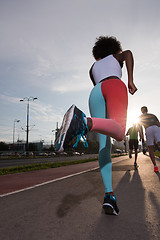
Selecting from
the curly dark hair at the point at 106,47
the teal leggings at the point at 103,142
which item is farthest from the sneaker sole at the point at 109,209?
the curly dark hair at the point at 106,47

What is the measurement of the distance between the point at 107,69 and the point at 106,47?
472 mm

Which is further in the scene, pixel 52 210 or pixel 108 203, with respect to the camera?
pixel 52 210

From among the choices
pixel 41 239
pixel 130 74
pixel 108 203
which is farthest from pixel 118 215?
pixel 130 74

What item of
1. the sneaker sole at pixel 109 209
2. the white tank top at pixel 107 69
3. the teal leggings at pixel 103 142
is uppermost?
the white tank top at pixel 107 69

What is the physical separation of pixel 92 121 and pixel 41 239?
981mm

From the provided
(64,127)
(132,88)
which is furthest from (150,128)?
(64,127)

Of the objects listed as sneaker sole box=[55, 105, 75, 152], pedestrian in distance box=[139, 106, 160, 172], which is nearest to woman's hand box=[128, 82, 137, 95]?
sneaker sole box=[55, 105, 75, 152]

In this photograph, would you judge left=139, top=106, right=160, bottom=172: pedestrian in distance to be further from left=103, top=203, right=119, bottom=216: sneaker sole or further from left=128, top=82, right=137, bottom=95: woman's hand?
left=103, top=203, right=119, bottom=216: sneaker sole

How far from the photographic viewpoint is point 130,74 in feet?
6.78

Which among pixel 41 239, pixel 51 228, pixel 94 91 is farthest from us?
pixel 94 91

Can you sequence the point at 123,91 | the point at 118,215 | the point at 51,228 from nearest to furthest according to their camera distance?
1. the point at 51,228
2. the point at 118,215
3. the point at 123,91

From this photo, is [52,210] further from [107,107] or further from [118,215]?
[107,107]

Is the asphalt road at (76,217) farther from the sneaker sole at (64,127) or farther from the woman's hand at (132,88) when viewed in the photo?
the woman's hand at (132,88)

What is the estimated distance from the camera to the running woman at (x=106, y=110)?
5.09 ft
